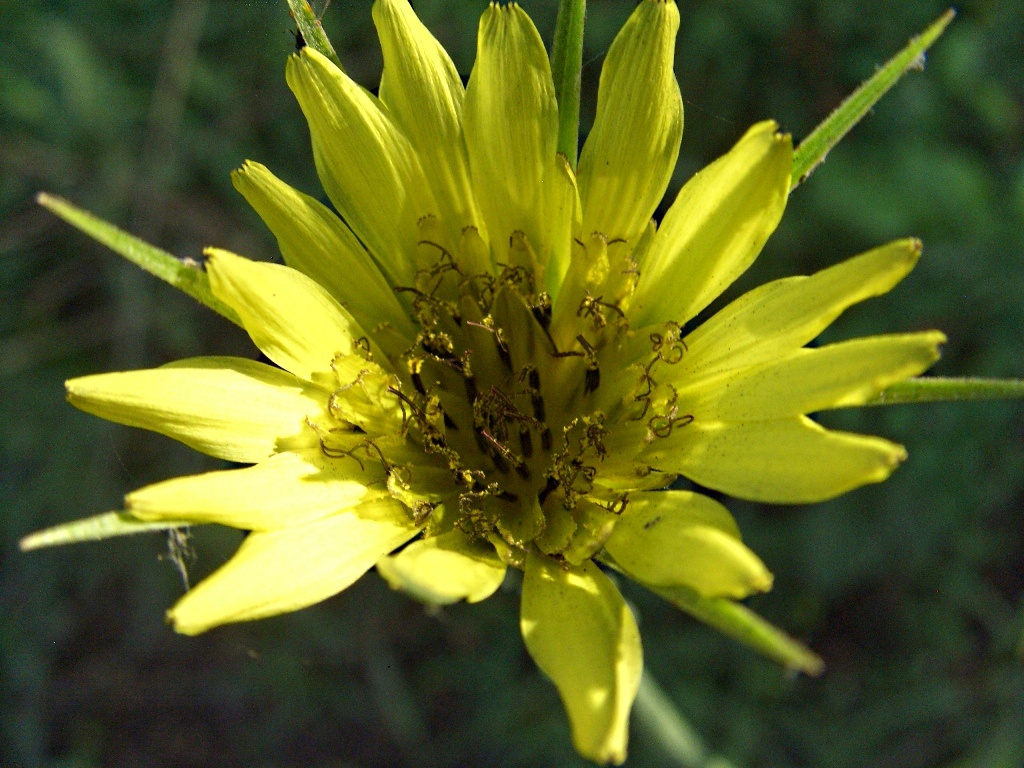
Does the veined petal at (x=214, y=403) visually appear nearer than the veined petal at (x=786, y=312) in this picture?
No

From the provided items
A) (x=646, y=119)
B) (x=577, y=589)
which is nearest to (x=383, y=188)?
(x=646, y=119)

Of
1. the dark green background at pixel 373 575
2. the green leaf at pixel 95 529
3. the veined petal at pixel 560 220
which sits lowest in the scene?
the dark green background at pixel 373 575

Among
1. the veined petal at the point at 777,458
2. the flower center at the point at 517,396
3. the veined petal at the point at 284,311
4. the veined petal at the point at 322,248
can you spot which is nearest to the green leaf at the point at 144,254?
the veined petal at the point at 284,311

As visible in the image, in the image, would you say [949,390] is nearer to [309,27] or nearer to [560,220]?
[560,220]

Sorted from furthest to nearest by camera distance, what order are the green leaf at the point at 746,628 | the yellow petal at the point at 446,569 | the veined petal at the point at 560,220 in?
the veined petal at the point at 560,220, the yellow petal at the point at 446,569, the green leaf at the point at 746,628

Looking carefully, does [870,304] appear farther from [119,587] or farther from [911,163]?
[119,587]

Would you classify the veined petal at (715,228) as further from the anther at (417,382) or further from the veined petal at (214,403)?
the veined petal at (214,403)

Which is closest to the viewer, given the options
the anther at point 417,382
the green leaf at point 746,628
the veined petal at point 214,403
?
the green leaf at point 746,628
